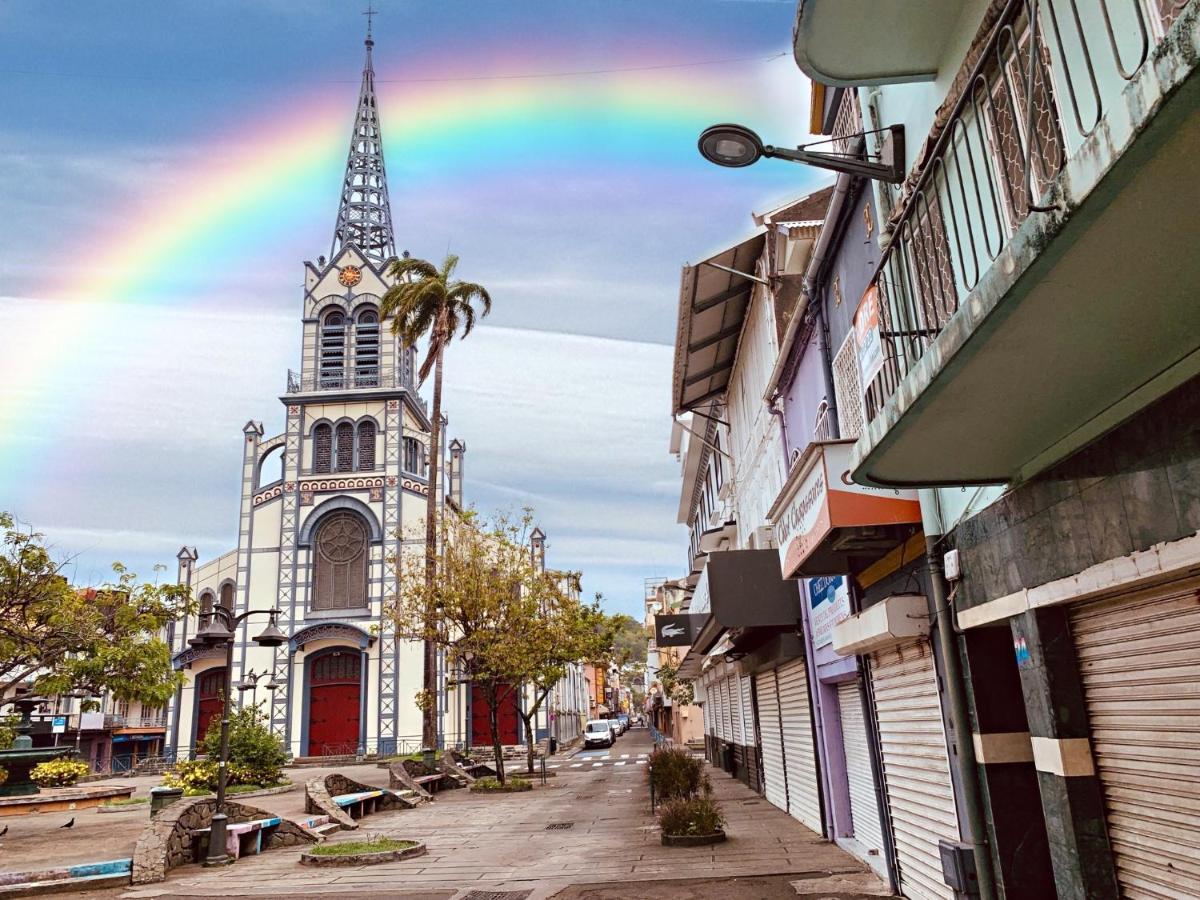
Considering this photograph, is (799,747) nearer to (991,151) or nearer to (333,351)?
(991,151)

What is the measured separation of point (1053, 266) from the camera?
3039mm

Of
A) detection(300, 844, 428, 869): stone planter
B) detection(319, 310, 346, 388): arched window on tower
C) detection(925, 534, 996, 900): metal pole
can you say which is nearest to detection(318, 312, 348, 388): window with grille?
detection(319, 310, 346, 388): arched window on tower

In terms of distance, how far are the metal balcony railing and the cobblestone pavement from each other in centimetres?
660

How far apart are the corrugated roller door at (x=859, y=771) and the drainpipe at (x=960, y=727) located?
11.6 feet

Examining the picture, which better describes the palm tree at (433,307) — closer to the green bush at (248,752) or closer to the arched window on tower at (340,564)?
the green bush at (248,752)

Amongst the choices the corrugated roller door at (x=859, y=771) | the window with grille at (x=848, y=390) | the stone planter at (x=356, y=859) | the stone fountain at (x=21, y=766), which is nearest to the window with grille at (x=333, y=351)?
the stone fountain at (x=21, y=766)

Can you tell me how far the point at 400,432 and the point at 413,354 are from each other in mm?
5853

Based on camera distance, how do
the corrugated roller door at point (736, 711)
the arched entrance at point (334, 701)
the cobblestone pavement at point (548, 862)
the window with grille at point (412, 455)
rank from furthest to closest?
1. the window with grille at point (412, 455)
2. the arched entrance at point (334, 701)
3. the corrugated roller door at point (736, 711)
4. the cobblestone pavement at point (548, 862)

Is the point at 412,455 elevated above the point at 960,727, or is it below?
above

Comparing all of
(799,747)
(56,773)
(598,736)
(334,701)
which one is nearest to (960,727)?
(799,747)

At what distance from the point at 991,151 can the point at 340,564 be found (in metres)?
42.4

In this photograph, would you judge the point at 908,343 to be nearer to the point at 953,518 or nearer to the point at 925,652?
the point at 953,518

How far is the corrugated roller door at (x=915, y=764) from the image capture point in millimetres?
7422

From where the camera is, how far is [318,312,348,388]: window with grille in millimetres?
45875
